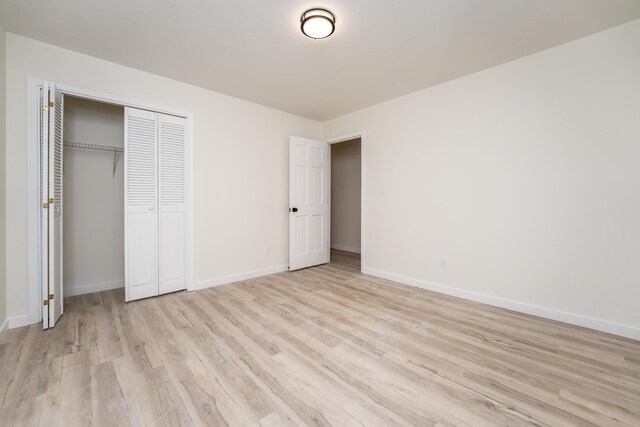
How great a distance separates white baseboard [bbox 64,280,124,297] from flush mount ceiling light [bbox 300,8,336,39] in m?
3.71

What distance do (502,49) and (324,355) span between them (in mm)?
3132

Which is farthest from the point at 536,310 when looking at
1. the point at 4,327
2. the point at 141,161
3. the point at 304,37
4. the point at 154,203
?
the point at 4,327

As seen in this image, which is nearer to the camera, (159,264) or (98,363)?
(98,363)

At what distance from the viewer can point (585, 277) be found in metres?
2.32

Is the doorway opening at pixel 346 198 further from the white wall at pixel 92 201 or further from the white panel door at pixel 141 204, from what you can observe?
the white wall at pixel 92 201

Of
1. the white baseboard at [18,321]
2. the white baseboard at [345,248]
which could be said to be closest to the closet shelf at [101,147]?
the white baseboard at [18,321]

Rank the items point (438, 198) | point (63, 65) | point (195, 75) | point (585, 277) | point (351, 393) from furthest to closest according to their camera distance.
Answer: point (438, 198) → point (195, 75) → point (63, 65) → point (585, 277) → point (351, 393)

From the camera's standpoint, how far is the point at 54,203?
229 centimetres

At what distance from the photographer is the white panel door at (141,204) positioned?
9.39 feet

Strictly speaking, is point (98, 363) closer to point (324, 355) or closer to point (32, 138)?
point (324, 355)

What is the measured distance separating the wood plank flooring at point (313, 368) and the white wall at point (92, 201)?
2.09ft

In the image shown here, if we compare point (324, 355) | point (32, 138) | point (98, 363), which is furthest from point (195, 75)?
point (324, 355)

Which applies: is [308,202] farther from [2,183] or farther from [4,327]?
[4,327]

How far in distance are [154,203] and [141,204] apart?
125mm
